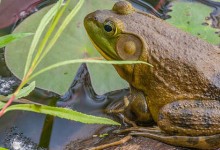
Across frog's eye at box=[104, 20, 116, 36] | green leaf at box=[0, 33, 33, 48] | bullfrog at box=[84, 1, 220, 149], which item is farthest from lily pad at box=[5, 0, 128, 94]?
green leaf at box=[0, 33, 33, 48]

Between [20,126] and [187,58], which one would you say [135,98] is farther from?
[20,126]

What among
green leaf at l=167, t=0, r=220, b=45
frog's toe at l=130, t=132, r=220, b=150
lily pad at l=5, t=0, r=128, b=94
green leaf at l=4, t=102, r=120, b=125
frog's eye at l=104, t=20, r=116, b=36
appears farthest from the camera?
green leaf at l=167, t=0, r=220, b=45

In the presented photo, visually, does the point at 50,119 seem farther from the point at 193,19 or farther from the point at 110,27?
the point at 193,19

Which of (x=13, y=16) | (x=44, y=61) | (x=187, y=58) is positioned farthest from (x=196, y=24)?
(x=13, y=16)

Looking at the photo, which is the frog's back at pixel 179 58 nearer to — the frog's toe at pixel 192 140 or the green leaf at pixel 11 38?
the frog's toe at pixel 192 140

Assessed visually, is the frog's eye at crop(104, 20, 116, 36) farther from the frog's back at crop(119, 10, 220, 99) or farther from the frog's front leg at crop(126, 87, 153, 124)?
the frog's front leg at crop(126, 87, 153, 124)
